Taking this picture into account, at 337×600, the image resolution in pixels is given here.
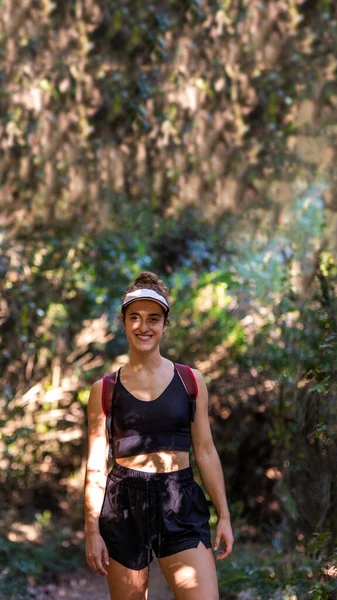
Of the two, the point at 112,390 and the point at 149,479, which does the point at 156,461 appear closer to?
the point at 149,479

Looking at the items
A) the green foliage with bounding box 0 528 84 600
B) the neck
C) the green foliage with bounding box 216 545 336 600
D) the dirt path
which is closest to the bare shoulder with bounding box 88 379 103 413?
the neck

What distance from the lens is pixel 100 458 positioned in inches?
109

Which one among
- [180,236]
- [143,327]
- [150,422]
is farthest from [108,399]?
[180,236]

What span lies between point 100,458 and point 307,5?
8.41 meters

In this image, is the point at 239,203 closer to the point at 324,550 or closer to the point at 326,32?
the point at 326,32

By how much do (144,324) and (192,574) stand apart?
33.7 inches

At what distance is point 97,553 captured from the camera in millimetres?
2658

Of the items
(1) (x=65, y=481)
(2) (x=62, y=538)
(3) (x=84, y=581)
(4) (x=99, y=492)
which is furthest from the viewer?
(1) (x=65, y=481)

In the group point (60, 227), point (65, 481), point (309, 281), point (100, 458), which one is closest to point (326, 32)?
point (60, 227)

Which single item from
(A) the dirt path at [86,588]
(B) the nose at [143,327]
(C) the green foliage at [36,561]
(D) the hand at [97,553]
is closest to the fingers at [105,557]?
(D) the hand at [97,553]

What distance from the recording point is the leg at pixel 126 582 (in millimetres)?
2650

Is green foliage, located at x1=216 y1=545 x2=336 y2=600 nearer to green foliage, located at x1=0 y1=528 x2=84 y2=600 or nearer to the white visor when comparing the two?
green foliage, located at x1=0 y1=528 x2=84 y2=600

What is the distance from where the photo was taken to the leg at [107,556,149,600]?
2650mm

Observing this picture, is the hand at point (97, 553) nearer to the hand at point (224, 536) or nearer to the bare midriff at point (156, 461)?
the bare midriff at point (156, 461)
